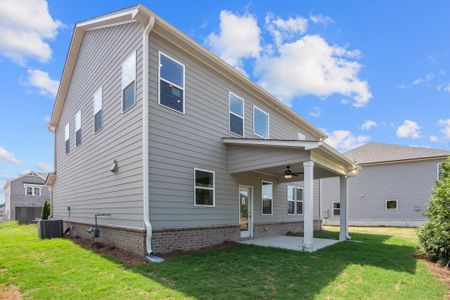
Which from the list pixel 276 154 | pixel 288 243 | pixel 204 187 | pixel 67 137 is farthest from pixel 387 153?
pixel 67 137

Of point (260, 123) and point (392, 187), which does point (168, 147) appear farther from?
point (392, 187)

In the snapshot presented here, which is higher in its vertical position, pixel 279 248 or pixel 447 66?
pixel 447 66

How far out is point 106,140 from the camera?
966cm

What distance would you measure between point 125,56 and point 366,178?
20.7m

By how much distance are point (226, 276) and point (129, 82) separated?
5919mm

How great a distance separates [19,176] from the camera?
123 feet

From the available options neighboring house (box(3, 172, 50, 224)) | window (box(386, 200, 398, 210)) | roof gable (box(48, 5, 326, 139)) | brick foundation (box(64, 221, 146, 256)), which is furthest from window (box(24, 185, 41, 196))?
window (box(386, 200, 398, 210))

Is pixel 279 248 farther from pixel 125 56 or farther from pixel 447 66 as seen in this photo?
pixel 447 66

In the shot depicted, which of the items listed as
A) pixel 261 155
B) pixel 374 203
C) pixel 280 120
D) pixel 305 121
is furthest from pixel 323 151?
pixel 374 203

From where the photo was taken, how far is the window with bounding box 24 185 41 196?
121ft

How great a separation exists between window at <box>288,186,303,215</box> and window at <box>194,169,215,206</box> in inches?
249

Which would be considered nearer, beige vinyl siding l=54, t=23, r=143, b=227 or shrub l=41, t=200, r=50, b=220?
beige vinyl siding l=54, t=23, r=143, b=227

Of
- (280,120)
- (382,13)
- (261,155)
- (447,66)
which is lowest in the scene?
(261,155)

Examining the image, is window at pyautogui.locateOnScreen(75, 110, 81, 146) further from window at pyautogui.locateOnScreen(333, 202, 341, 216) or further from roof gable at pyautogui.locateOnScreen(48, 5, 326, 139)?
window at pyautogui.locateOnScreen(333, 202, 341, 216)
